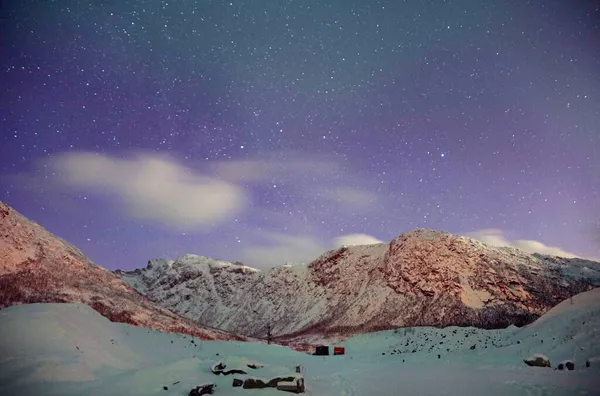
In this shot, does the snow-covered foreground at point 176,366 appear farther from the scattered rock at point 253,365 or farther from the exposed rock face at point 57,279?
the exposed rock face at point 57,279

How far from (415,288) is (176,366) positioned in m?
90.1

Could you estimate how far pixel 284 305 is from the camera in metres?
128

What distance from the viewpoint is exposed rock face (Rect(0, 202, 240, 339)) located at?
37.3 m

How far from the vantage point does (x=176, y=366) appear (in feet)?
41.9

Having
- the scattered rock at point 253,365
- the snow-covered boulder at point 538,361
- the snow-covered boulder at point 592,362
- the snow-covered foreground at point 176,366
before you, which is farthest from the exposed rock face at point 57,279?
the snow-covered boulder at point 592,362

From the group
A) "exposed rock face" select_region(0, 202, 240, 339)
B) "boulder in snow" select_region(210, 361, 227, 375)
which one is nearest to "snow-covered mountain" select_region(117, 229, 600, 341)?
"exposed rock face" select_region(0, 202, 240, 339)

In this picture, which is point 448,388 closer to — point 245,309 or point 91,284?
point 91,284

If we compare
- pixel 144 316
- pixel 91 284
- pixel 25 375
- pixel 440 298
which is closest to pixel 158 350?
pixel 25 375

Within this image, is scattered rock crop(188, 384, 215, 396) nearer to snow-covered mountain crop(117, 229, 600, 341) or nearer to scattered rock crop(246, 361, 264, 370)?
scattered rock crop(246, 361, 264, 370)

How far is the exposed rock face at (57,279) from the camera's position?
123 feet

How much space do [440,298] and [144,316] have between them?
6879cm

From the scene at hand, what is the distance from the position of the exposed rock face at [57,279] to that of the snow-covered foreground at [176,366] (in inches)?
907

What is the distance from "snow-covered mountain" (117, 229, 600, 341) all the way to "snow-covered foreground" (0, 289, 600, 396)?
65.7 m

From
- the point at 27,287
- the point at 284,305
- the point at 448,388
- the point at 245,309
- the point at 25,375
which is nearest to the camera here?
the point at 25,375
